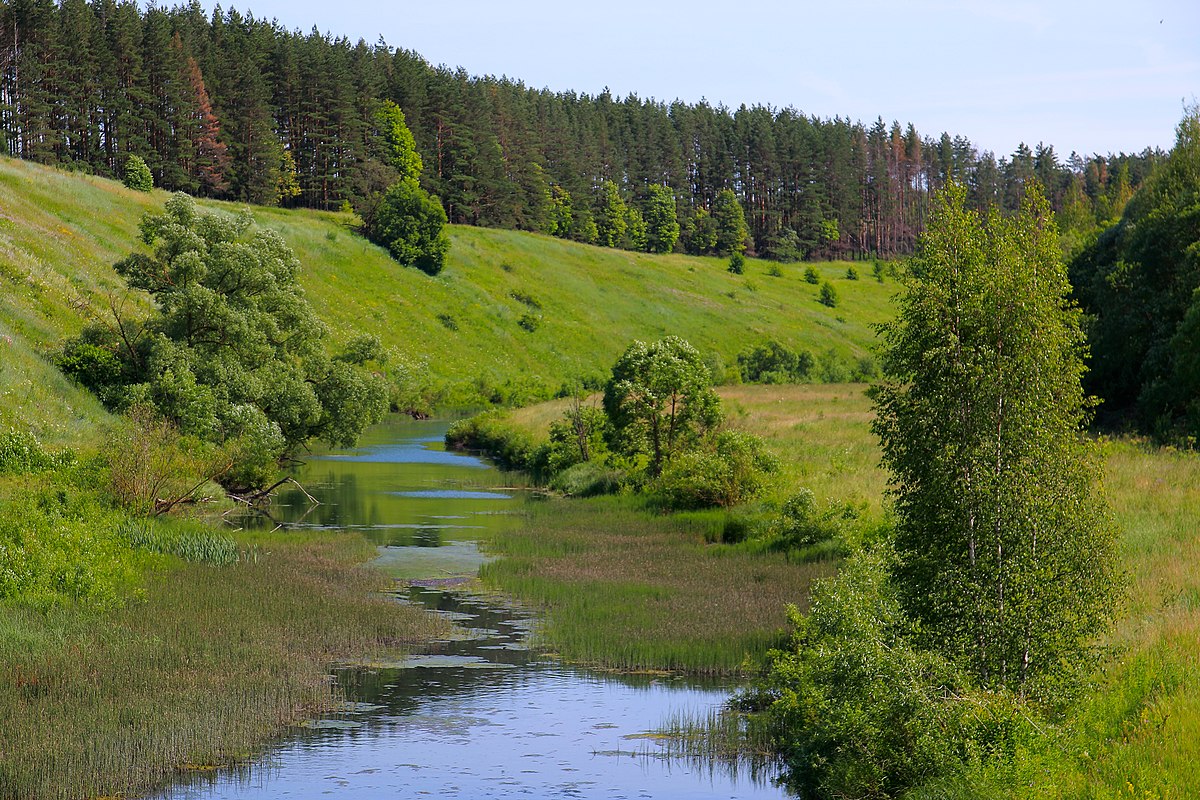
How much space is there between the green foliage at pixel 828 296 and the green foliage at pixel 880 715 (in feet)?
435

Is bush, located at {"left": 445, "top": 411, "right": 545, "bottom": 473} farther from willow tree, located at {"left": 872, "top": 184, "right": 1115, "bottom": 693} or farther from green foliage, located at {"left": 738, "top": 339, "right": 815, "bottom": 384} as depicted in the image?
willow tree, located at {"left": 872, "top": 184, "right": 1115, "bottom": 693}

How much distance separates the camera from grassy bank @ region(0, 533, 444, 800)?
15.1 meters

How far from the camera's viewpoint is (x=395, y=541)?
112 ft

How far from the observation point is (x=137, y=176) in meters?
100

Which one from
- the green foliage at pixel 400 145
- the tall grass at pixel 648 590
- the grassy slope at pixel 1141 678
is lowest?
the tall grass at pixel 648 590

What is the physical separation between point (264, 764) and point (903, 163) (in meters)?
194

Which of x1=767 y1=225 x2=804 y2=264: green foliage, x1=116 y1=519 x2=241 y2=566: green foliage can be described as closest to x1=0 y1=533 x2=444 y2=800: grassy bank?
x1=116 y1=519 x2=241 y2=566: green foliage

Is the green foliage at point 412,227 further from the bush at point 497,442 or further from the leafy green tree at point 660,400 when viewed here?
the leafy green tree at point 660,400

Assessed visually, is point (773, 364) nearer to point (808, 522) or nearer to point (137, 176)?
point (137, 176)

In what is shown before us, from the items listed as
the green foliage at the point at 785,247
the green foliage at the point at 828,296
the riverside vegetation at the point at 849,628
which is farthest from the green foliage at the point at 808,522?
the green foliage at the point at 785,247

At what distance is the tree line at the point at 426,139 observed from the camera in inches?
4289

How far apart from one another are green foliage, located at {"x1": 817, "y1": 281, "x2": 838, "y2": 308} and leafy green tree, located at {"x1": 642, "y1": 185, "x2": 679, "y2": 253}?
26.7 metres

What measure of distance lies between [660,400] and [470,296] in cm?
7674

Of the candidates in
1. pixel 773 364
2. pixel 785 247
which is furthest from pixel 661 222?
pixel 773 364
